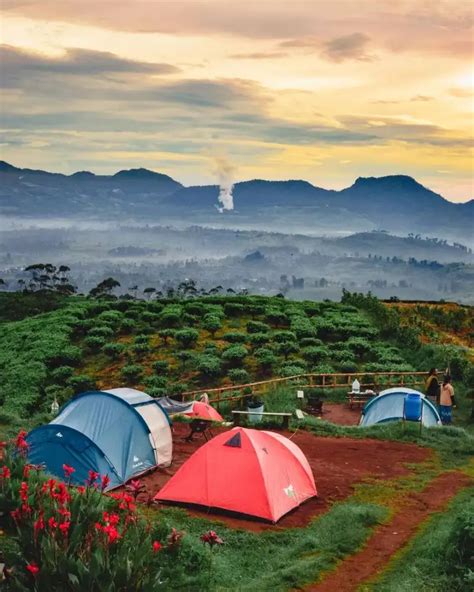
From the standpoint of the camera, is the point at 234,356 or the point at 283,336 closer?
the point at 234,356

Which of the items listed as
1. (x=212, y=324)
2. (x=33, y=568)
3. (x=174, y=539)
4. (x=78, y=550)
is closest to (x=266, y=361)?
(x=212, y=324)

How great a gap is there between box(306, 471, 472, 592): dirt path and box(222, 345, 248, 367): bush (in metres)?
22.5

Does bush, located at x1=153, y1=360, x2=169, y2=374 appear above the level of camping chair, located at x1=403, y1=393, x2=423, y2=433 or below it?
below

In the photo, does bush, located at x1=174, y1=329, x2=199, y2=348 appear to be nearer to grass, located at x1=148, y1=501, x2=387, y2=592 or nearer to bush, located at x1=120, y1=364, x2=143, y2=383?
bush, located at x1=120, y1=364, x2=143, y2=383

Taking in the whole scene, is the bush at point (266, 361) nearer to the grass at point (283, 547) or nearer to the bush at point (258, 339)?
the bush at point (258, 339)

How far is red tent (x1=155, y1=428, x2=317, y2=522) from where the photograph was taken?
48.8ft

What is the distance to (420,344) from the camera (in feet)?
134

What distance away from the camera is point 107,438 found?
17.1 metres

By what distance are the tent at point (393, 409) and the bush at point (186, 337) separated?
19313 millimetres

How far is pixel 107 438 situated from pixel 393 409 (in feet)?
37.0

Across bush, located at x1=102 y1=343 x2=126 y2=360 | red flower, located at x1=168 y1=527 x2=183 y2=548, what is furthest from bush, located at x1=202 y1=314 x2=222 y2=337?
red flower, located at x1=168 y1=527 x2=183 y2=548

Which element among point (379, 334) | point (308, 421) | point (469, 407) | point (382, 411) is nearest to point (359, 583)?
point (308, 421)

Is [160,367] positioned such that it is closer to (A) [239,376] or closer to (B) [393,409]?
(A) [239,376]

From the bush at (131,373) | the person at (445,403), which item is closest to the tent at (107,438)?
the person at (445,403)
